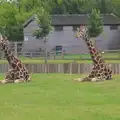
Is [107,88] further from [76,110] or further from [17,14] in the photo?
[17,14]

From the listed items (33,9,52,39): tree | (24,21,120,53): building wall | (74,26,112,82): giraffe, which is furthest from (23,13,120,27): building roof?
(74,26,112,82): giraffe

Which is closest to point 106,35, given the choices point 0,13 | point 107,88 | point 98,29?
point 98,29

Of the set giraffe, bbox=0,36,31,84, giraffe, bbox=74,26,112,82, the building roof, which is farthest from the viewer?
the building roof

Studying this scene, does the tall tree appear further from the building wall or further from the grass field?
the grass field

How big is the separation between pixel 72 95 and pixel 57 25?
48334 millimetres

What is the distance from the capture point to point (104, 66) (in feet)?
55.2

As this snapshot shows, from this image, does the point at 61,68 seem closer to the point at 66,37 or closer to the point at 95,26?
the point at 95,26

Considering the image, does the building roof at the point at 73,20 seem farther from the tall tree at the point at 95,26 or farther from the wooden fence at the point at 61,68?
the wooden fence at the point at 61,68

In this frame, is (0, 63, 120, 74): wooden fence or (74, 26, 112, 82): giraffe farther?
(0, 63, 120, 74): wooden fence

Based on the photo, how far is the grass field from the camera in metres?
8.66

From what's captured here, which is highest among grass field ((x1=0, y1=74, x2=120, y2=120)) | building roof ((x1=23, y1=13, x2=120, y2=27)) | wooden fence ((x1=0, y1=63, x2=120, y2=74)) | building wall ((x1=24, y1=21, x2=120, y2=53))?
building roof ((x1=23, y1=13, x2=120, y2=27))

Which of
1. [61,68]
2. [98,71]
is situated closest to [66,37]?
[61,68]

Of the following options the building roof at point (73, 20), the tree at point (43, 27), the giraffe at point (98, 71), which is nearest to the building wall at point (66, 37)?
the building roof at point (73, 20)

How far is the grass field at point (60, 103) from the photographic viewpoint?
8664 mm
